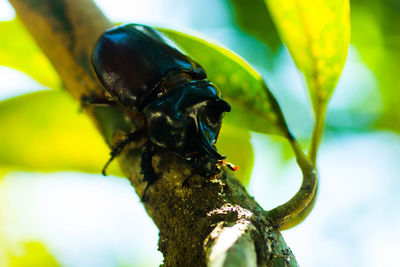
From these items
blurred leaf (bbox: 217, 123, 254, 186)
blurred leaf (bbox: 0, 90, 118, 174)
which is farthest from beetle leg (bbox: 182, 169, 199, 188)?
blurred leaf (bbox: 0, 90, 118, 174)

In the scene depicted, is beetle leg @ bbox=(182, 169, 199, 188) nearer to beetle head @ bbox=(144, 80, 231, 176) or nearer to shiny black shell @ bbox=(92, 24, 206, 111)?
beetle head @ bbox=(144, 80, 231, 176)

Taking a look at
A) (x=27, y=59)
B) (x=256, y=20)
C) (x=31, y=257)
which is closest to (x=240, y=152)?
(x=27, y=59)

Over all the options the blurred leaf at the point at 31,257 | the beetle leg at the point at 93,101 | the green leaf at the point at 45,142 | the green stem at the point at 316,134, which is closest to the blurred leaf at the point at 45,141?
the green leaf at the point at 45,142

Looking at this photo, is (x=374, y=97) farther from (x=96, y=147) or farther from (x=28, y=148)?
(x=28, y=148)

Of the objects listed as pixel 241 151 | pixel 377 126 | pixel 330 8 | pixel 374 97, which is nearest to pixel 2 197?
pixel 241 151

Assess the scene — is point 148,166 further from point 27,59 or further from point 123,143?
point 27,59

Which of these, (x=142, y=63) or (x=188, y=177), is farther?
(x=142, y=63)
